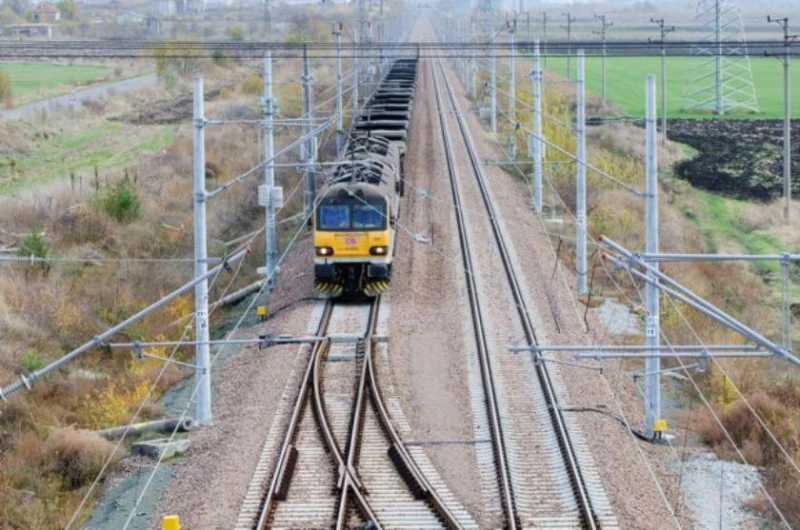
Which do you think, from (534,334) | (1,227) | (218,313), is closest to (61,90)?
(1,227)

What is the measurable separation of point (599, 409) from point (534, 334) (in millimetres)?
4114

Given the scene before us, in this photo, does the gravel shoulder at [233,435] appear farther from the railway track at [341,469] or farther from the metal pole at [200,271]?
the metal pole at [200,271]

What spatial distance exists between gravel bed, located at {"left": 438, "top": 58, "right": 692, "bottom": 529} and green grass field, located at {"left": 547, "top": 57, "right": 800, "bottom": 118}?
36.4 metres

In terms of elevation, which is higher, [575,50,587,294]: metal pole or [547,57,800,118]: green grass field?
[547,57,800,118]: green grass field

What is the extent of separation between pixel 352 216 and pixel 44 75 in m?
70.0

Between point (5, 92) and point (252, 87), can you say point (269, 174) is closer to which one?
point (5, 92)

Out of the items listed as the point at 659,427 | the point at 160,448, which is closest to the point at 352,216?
the point at 160,448

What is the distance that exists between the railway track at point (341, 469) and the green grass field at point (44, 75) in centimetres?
5910

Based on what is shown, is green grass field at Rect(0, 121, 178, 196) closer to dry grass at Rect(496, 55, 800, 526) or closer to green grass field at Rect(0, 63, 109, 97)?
dry grass at Rect(496, 55, 800, 526)

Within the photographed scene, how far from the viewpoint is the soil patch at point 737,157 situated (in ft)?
148

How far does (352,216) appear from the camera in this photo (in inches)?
974

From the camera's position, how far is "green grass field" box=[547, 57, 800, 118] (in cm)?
6938

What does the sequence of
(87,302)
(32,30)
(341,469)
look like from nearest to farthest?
1. (341,469)
2. (87,302)
3. (32,30)

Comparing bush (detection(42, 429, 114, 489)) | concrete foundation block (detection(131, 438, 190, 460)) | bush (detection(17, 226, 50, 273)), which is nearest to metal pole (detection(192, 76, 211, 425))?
concrete foundation block (detection(131, 438, 190, 460))
